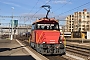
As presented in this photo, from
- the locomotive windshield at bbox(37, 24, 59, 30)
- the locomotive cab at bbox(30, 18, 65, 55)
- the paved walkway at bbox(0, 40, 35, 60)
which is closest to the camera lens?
the paved walkway at bbox(0, 40, 35, 60)

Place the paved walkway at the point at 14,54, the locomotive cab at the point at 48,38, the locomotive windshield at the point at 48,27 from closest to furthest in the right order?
1. the paved walkway at the point at 14,54
2. the locomotive cab at the point at 48,38
3. the locomotive windshield at the point at 48,27

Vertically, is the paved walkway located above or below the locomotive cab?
below

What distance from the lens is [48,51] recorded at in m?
17.2

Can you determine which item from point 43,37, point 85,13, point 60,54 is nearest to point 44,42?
point 43,37

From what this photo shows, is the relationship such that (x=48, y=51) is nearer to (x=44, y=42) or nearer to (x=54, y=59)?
(x=44, y=42)

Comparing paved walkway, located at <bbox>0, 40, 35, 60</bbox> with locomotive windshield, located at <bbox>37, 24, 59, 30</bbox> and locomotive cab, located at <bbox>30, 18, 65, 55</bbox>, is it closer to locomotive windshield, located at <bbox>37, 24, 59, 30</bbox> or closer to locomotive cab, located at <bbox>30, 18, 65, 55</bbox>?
locomotive cab, located at <bbox>30, 18, 65, 55</bbox>

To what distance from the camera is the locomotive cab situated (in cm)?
1717

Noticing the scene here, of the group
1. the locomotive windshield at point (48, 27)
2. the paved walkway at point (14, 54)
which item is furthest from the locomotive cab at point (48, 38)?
the paved walkway at point (14, 54)

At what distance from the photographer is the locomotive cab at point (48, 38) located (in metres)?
17.2

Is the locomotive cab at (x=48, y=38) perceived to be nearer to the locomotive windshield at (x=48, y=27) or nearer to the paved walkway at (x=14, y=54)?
the locomotive windshield at (x=48, y=27)

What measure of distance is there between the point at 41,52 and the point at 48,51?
0.64 m

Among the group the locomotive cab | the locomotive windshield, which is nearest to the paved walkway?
the locomotive cab

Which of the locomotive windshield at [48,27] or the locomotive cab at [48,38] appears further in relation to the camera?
the locomotive windshield at [48,27]

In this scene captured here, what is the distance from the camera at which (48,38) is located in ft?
58.4
